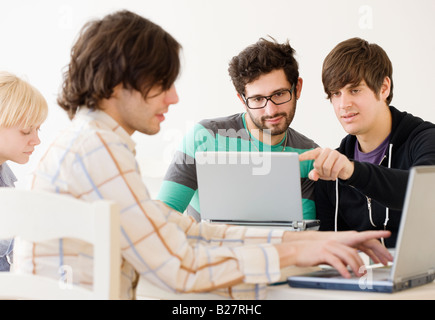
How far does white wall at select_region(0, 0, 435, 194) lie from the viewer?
334 cm

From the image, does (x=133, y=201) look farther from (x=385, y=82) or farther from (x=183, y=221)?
(x=385, y=82)

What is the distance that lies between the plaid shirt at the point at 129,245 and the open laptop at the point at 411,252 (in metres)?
0.12

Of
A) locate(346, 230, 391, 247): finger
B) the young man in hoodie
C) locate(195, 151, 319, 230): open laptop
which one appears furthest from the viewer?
the young man in hoodie

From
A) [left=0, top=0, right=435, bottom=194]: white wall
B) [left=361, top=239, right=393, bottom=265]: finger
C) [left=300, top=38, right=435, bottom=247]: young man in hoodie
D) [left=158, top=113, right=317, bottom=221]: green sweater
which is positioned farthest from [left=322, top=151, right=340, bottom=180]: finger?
[left=0, top=0, right=435, bottom=194]: white wall

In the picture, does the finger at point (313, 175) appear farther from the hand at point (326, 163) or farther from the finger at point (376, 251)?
the finger at point (376, 251)

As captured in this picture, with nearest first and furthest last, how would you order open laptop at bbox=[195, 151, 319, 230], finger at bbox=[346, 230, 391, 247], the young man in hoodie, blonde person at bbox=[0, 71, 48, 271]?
1. finger at bbox=[346, 230, 391, 247]
2. open laptop at bbox=[195, 151, 319, 230]
3. the young man in hoodie
4. blonde person at bbox=[0, 71, 48, 271]

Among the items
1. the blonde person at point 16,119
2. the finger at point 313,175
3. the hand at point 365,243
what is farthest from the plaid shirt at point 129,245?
the blonde person at point 16,119

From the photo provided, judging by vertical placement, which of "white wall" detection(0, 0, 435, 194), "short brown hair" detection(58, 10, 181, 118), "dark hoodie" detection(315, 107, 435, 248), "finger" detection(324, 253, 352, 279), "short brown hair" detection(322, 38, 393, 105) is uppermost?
"white wall" detection(0, 0, 435, 194)

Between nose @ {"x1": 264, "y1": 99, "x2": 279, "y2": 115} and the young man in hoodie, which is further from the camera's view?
nose @ {"x1": 264, "y1": 99, "x2": 279, "y2": 115}

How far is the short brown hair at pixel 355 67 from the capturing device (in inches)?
76.3

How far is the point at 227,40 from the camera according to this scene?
370 centimetres

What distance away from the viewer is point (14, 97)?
186 centimetres

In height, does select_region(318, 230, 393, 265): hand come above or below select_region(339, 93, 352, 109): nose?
below

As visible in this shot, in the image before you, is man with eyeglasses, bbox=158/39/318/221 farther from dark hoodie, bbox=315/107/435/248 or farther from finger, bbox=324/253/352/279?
finger, bbox=324/253/352/279
